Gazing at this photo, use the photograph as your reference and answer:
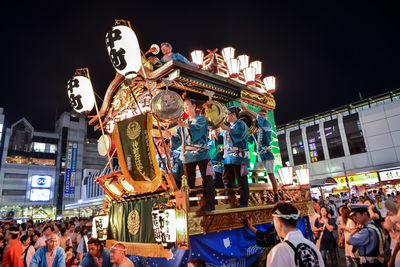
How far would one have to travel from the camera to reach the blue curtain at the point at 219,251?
450 centimetres

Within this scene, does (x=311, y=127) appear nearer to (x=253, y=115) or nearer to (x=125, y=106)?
(x=253, y=115)

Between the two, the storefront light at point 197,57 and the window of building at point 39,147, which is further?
the window of building at point 39,147

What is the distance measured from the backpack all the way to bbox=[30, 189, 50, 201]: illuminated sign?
50723 millimetres

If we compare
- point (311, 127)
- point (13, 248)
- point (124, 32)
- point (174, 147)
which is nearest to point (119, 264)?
point (174, 147)

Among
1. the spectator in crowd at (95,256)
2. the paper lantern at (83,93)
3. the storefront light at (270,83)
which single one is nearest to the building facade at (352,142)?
the storefront light at (270,83)

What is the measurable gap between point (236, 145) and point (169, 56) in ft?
12.0

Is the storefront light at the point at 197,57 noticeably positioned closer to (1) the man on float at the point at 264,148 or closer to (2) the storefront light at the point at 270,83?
(2) the storefront light at the point at 270,83

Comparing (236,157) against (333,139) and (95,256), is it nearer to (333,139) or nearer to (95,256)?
(95,256)

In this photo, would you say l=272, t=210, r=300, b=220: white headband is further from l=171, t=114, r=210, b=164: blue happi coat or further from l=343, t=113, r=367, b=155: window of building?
l=343, t=113, r=367, b=155: window of building

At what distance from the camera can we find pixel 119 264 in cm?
398

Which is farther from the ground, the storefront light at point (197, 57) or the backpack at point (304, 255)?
the storefront light at point (197, 57)

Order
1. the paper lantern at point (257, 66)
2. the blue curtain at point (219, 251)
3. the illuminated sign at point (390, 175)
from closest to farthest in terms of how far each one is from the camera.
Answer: the blue curtain at point (219, 251)
the paper lantern at point (257, 66)
the illuminated sign at point (390, 175)

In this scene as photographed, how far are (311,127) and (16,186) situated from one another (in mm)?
47443

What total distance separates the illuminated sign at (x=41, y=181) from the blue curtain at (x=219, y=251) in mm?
46546
